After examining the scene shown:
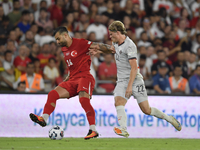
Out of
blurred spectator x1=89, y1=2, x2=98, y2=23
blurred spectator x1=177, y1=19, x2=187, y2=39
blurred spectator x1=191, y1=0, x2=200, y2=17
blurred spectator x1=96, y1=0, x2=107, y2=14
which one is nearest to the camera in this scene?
blurred spectator x1=89, y1=2, x2=98, y2=23

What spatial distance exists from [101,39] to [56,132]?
5106mm

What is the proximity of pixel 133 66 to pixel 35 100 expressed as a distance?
3453 millimetres

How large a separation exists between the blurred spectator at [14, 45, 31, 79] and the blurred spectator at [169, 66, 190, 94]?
4104 mm

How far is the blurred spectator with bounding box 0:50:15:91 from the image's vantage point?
9.84 meters

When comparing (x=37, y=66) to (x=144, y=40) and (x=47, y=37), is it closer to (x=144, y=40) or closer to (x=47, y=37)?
(x=47, y=37)

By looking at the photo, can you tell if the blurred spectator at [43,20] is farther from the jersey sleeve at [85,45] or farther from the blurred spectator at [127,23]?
the jersey sleeve at [85,45]

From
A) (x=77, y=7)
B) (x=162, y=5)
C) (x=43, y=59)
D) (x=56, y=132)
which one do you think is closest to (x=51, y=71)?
(x=43, y=59)

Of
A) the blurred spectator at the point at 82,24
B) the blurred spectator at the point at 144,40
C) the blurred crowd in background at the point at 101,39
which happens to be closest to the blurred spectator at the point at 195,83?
the blurred crowd in background at the point at 101,39

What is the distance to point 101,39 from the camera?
11891 millimetres

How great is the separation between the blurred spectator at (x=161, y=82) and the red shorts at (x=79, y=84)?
3794 millimetres

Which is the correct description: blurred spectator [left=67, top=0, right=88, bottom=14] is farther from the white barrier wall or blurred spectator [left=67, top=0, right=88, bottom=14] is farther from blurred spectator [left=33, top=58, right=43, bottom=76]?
the white barrier wall

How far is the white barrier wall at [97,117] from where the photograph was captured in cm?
895

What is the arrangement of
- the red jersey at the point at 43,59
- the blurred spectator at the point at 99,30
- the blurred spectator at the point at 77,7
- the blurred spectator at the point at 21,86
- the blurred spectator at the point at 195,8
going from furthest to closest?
1. the blurred spectator at the point at 195,8
2. the blurred spectator at the point at 77,7
3. the blurred spectator at the point at 99,30
4. the red jersey at the point at 43,59
5. the blurred spectator at the point at 21,86

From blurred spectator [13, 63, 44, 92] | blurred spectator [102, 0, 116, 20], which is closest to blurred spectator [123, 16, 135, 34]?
blurred spectator [102, 0, 116, 20]
